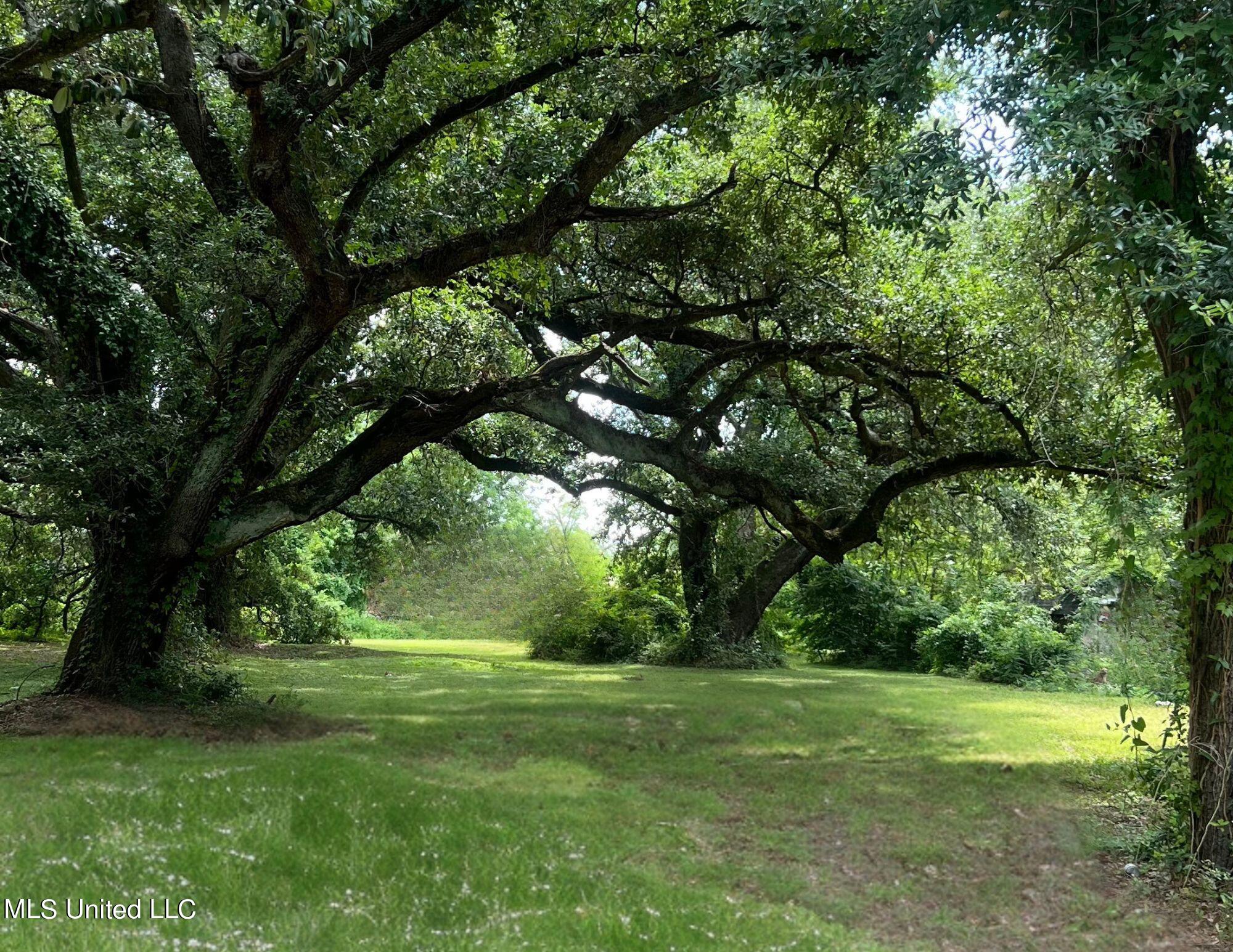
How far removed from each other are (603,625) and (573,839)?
54.5ft

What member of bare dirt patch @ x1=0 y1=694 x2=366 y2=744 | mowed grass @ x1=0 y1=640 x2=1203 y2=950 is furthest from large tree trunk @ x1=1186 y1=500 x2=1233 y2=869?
bare dirt patch @ x1=0 y1=694 x2=366 y2=744

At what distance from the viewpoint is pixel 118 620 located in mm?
9602

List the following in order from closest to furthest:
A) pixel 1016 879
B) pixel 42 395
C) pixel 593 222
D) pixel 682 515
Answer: pixel 1016 879, pixel 42 395, pixel 593 222, pixel 682 515

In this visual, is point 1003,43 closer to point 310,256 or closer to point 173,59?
point 310,256

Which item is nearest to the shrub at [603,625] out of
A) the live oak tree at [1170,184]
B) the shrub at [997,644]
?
the shrub at [997,644]

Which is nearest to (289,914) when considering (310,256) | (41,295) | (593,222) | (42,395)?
(310,256)

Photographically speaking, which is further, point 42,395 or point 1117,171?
point 42,395

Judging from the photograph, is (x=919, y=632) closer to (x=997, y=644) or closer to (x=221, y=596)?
(x=997, y=644)

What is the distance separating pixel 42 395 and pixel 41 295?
1418 millimetres

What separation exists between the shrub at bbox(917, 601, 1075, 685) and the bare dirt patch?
49.1ft

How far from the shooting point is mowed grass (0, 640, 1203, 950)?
4.54 m

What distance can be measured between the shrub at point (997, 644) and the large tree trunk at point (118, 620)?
656 inches

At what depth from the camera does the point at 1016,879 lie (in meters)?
5.74

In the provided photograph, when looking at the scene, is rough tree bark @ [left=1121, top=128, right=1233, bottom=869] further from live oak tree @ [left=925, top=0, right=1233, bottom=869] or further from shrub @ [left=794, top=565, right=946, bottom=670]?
shrub @ [left=794, top=565, right=946, bottom=670]
